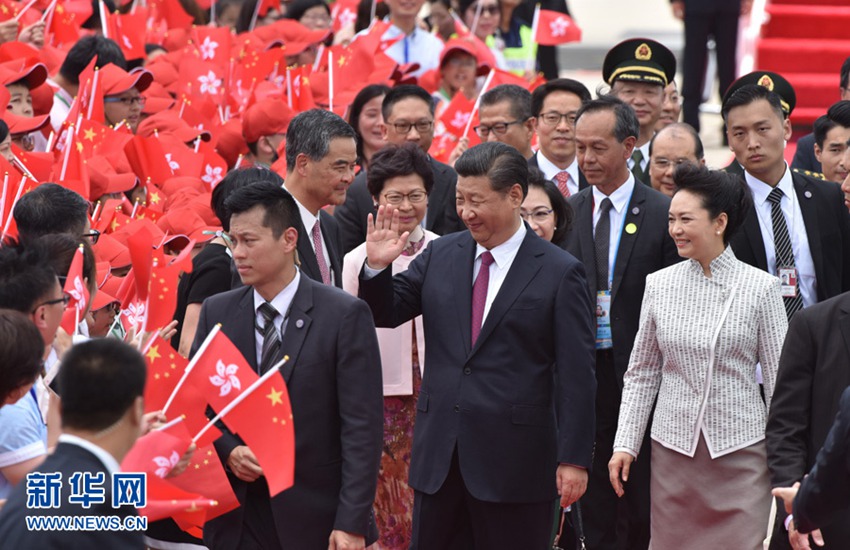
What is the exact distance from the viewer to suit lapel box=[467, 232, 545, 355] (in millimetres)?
4938

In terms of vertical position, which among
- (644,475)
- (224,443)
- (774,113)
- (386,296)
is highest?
(774,113)

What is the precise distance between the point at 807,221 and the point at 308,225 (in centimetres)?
206

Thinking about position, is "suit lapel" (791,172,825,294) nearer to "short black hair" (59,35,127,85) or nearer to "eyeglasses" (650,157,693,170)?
"eyeglasses" (650,157,693,170)

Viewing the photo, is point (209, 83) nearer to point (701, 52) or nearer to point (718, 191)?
point (701, 52)

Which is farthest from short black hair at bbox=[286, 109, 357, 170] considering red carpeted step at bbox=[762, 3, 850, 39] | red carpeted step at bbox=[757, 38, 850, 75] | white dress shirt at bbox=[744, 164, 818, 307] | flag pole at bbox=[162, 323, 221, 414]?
red carpeted step at bbox=[762, 3, 850, 39]

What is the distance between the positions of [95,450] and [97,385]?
15cm

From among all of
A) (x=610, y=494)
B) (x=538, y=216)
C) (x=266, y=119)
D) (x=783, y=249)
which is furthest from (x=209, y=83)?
(x=783, y=249)

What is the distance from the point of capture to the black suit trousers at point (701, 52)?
36.9 ft

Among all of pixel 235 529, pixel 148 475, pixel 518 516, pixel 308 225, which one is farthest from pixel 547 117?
pixel 148 475

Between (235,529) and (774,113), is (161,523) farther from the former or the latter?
(774,113)

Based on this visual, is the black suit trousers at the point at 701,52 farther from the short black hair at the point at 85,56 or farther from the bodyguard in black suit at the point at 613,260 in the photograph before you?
the bodyguard in black suit at the point at 613,260

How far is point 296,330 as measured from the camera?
455 cm

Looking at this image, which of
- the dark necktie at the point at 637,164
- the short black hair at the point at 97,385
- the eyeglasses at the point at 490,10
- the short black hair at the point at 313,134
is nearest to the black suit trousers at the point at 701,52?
the eyeglasses at the point at 490,10

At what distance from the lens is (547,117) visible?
7.16 metres
